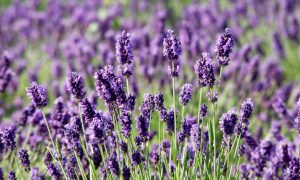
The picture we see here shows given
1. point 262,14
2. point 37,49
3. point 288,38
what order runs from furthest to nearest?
point 262,14, point 37,49, point 288,38

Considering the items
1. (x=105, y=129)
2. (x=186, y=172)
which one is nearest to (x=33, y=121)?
(x=105, y=129)

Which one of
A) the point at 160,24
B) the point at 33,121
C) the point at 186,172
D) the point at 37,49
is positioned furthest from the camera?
the point at 37,49

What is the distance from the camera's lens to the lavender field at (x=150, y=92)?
306 cm

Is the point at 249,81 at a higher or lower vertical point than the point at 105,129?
higher

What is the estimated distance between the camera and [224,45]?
9.96 ft

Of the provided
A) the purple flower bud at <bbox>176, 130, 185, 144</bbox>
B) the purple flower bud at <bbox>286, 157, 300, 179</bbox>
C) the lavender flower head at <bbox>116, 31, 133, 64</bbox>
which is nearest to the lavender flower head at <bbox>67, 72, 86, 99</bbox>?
the lavender flower head at <bbox>116, 31, 133, 64</bbox>

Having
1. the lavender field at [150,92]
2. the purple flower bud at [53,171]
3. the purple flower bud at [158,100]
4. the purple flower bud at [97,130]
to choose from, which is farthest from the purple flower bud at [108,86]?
the purple flower bud at [53,171]

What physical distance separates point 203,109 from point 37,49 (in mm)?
6106

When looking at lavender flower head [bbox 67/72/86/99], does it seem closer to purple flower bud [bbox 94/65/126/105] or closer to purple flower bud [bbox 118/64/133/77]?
purple flower bud [bbox 94/65/126/105]

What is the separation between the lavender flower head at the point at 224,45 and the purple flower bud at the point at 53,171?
111 centimetres

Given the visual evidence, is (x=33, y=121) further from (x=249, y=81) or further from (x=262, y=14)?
(x=262, y=14)

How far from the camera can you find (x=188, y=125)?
3285 mm

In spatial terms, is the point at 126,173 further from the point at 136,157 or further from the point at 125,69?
the point at 125,69

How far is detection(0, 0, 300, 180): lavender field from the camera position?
120 inches
